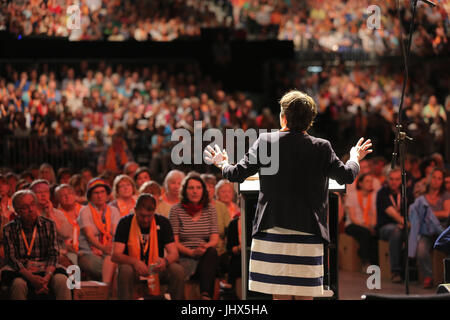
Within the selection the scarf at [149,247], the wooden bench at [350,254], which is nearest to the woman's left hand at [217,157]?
the scarf at [149,247]

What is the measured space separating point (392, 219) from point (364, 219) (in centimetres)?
45

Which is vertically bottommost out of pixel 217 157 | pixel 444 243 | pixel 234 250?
pixel 234 250

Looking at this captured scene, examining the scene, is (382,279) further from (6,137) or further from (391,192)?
(6,137)

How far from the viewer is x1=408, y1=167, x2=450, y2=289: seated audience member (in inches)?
276

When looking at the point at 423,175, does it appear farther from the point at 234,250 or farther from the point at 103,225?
the point at 103,225

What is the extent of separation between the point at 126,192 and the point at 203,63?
831cm

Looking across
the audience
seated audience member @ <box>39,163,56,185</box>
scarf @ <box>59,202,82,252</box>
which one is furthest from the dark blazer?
the audience

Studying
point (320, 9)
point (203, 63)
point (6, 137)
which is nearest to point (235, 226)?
point (6, 137)

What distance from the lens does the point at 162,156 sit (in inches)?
420

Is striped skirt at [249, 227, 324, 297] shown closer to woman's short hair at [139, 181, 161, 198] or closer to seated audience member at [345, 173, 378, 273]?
woman's short hair at [139, 181, 161, 198]

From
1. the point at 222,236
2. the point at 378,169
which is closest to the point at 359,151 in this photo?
the point at 222,236

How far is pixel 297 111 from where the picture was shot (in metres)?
3.51

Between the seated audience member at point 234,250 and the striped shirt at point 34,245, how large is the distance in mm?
1431

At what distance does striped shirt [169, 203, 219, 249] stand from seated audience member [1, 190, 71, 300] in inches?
41.8
